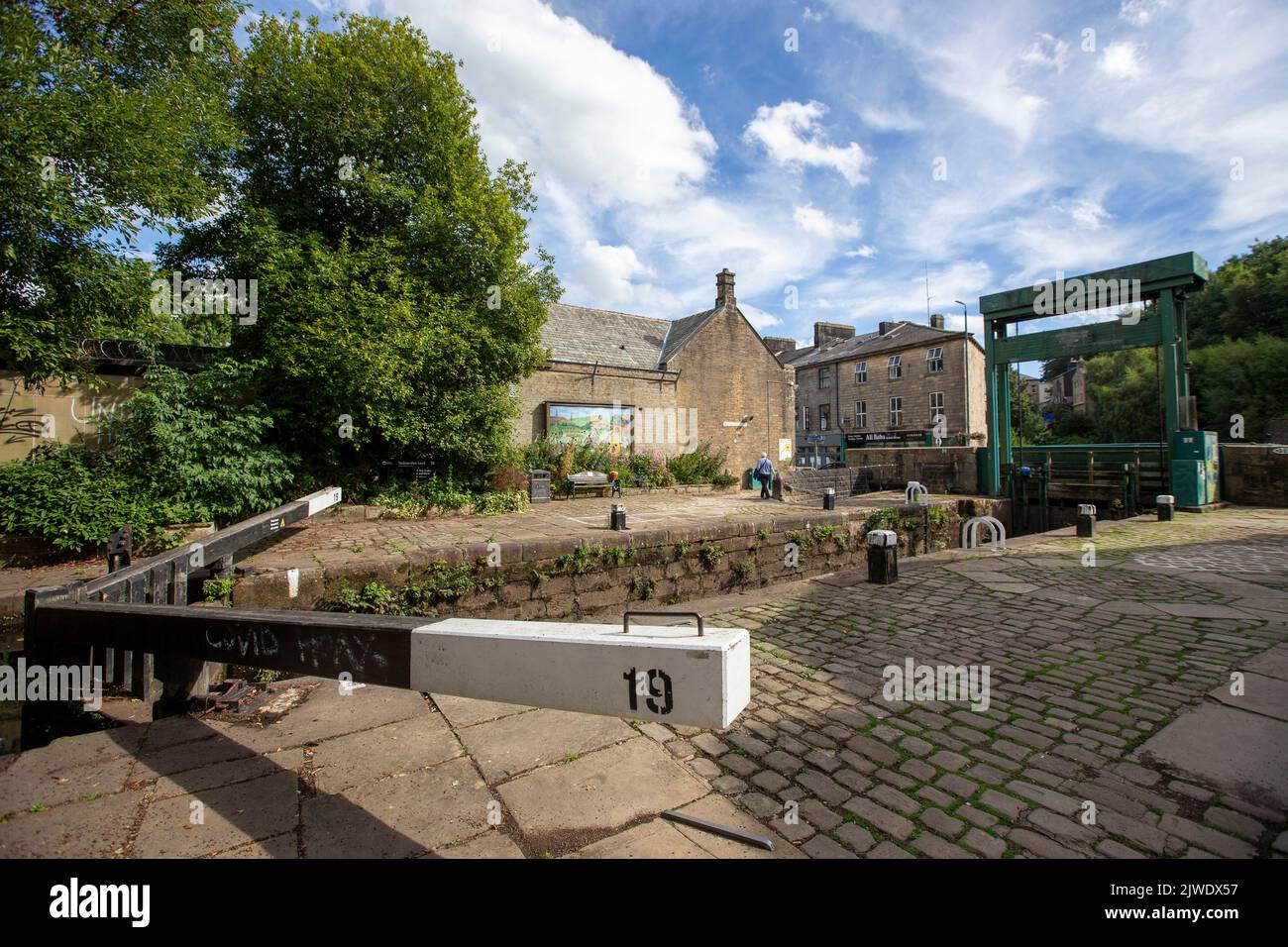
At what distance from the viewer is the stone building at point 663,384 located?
64.4ft

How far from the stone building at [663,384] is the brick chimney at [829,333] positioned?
18385 mm

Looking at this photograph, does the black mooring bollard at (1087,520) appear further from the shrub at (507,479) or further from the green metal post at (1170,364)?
the shrub at (507,479)

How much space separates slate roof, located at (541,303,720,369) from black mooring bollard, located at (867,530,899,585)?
1477 centimetres

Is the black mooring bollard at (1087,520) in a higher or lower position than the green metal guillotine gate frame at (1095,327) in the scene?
lower

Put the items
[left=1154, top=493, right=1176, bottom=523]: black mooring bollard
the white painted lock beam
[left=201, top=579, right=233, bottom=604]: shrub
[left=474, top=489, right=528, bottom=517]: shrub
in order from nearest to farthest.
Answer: the white painted lock beam, [left=201, top=579, right=233, bottom=604]: shrub, [left=474, top=489, right=528, bottom=517]: shrub, [left=1154, top=493, right=1176, bottom=523]: black mooring bollard

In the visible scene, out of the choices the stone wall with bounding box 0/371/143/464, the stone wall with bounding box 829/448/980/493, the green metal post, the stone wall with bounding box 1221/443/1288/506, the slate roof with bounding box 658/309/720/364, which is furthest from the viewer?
the slate roof with bounding box 658/309/720/364

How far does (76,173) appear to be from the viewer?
7.39 m

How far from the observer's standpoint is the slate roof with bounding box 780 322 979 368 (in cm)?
3161

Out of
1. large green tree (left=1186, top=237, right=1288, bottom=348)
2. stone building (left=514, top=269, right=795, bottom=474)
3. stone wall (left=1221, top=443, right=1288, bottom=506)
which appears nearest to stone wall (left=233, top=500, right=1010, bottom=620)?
stone wall (left=1221, top=443, right=1288, bottom=506)

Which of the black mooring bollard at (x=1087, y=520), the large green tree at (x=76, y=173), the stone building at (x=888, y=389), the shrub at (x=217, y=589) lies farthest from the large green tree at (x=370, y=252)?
the stone building at (x=888, y=389)

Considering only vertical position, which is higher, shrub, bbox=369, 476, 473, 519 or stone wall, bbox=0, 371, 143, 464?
stone wall, bbox=0, 371, 143, 464

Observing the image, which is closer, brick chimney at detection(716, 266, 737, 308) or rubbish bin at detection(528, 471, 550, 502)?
rubbish bin at detection(528, 471, 550, 502)

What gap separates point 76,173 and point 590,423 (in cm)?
1405

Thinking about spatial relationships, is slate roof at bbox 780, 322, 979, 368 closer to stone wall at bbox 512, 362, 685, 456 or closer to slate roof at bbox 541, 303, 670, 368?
slate roof at bbox 541, 303, 670, 368
